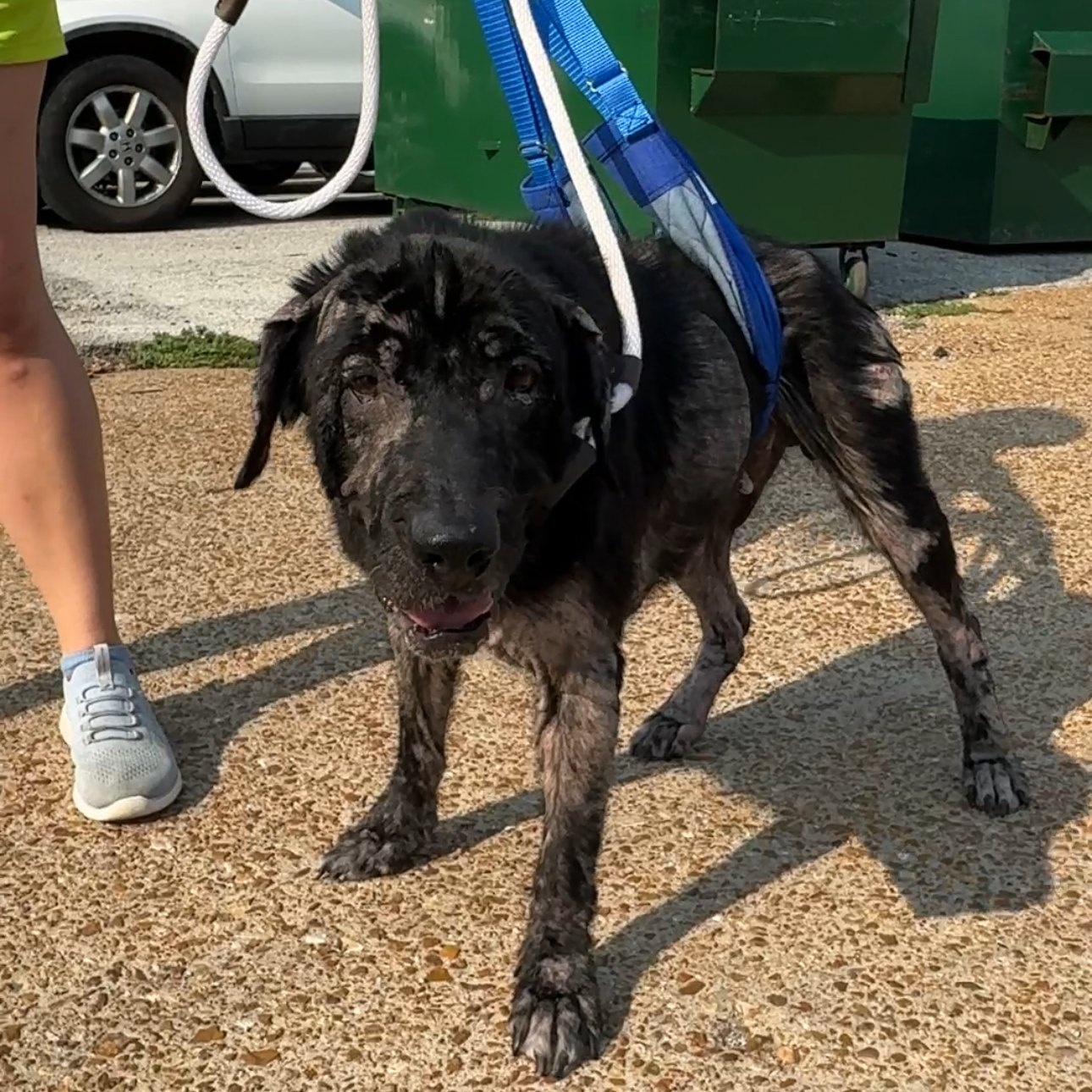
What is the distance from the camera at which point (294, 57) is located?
1059 centimetres

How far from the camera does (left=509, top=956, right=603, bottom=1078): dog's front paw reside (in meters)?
2.67

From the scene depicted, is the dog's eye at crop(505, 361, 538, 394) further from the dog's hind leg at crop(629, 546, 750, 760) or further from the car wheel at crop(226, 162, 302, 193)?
the car wheel at crop(226, 162, 302, 193)

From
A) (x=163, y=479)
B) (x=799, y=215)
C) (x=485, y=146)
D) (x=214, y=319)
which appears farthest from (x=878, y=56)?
(x=163, y=479)

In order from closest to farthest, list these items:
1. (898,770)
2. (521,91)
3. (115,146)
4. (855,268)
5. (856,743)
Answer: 1. (521,91)
2. (898,770)
3. (856,743)
4. (855,268)
5. (115,146)

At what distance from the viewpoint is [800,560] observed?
5.21 metres

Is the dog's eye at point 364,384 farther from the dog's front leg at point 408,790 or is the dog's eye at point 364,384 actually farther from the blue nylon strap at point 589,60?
the blue nylon strap at point 589,60

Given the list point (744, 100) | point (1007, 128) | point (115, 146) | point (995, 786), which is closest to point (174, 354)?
point (115, 146)

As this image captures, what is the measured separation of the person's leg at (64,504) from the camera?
340 cm

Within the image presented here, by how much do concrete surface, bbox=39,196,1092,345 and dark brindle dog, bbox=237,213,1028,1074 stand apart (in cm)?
469

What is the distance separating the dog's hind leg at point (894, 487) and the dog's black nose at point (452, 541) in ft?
4.89

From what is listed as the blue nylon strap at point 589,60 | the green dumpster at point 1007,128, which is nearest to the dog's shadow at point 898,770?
the blue nylon strap at point 589,60

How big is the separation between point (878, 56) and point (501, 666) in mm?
5057

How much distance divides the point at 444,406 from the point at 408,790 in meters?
1.15

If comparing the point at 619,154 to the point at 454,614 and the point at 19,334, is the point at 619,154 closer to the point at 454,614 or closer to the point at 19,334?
the point at 454,614
